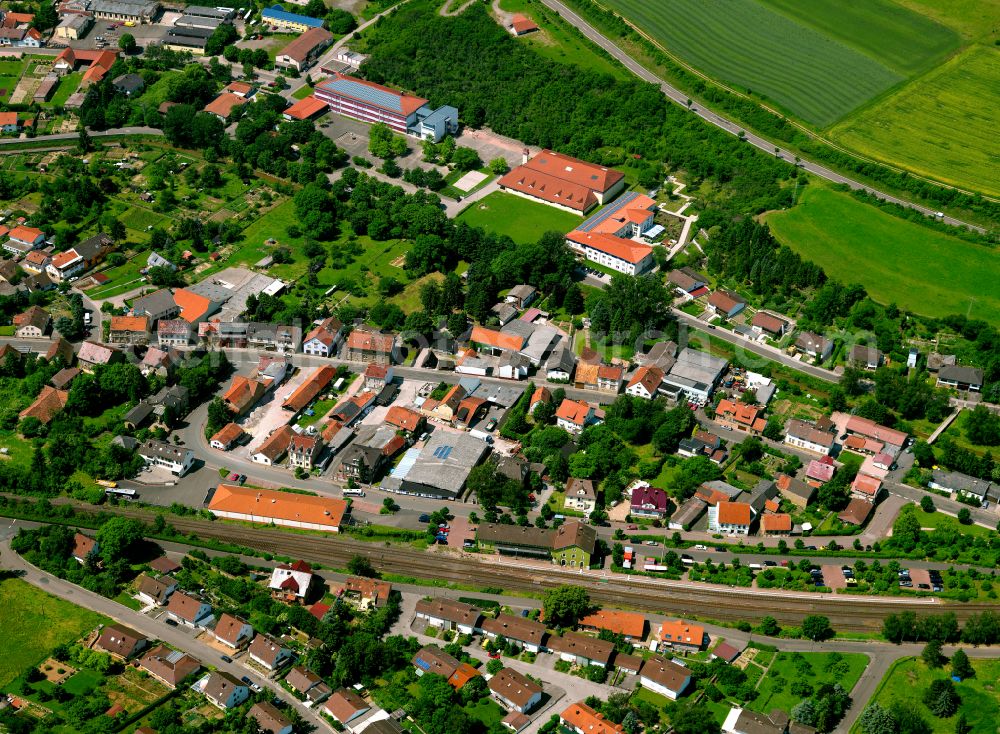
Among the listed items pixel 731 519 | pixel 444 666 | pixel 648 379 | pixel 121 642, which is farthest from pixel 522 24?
pixel 121 642

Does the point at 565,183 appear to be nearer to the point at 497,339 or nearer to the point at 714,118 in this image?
the point at 714,118

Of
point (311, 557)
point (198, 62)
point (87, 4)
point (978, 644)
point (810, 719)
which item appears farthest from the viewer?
point (87, 4)

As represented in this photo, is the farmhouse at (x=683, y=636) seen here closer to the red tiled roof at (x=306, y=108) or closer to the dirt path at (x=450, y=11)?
the red tiled roof at (x=306, y=108)

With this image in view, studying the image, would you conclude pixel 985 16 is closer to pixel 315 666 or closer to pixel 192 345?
pixel 192 345

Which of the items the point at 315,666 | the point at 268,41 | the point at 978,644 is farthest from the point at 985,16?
the point at 315,666

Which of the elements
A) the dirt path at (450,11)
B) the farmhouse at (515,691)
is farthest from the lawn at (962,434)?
the dirt path at (450,11)
